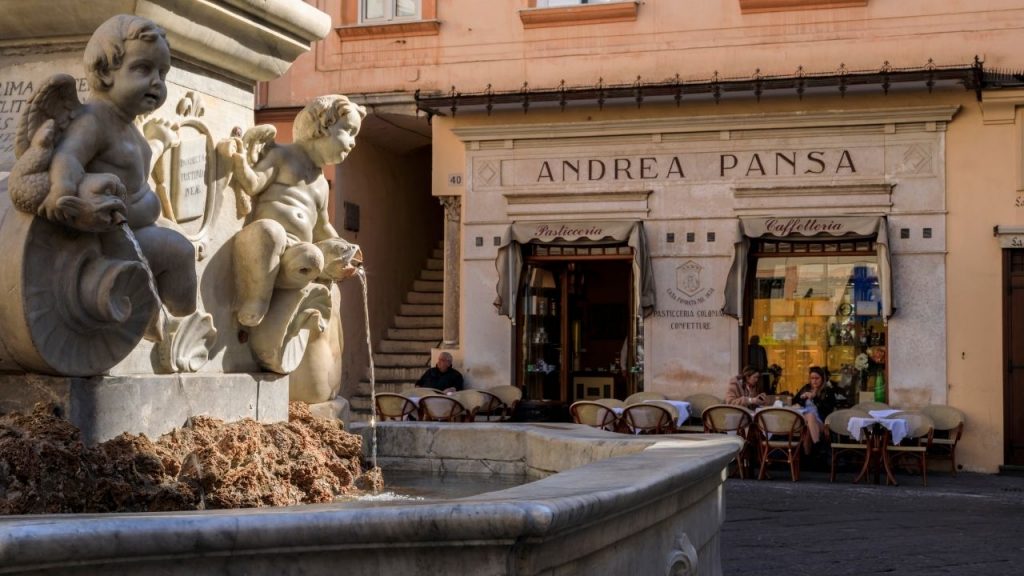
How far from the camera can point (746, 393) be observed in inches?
581

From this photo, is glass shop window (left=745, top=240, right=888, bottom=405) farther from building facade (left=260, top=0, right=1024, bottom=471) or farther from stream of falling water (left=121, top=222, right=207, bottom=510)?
stream of falling water (left=121, top=222, right=207, bottom=510)

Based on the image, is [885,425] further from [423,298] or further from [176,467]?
[176,467]

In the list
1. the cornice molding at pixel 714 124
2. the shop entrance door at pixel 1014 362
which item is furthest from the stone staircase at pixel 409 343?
the shop entrance door at pixel 1014 362

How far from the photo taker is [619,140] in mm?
17078

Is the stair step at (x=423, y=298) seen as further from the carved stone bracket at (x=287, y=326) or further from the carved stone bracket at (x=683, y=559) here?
the carved stone bracket at (x=683, y=559)

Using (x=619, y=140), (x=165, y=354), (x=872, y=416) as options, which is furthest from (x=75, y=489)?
(x=619, y=140)

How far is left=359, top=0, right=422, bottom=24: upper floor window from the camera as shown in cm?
1841

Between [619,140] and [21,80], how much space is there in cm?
1302

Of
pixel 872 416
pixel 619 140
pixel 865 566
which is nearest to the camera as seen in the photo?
pixel 865 566

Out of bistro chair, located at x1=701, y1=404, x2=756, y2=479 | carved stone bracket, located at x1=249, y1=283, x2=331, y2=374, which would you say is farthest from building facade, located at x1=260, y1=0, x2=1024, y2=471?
carved stone bracket, located at x1=249, y1=283, x2=331, y2=374

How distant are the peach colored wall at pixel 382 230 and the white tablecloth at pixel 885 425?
7.06m

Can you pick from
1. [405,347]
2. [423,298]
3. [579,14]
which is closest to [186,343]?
[579,14]

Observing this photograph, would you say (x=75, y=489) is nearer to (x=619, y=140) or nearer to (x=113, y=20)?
(x=113, y=20)

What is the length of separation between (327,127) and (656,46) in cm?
1258
